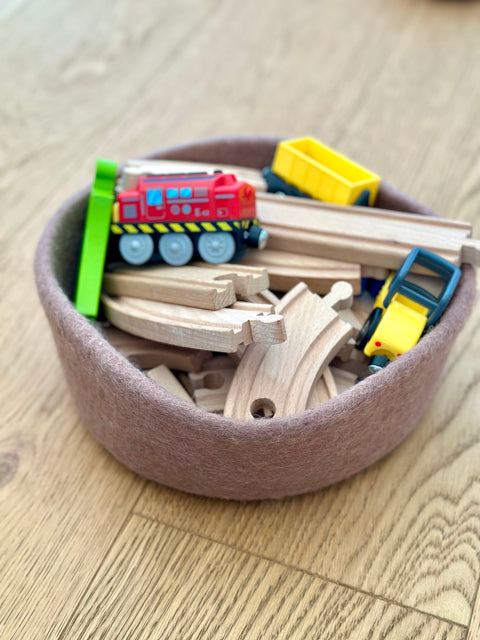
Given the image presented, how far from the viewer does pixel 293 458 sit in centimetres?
66

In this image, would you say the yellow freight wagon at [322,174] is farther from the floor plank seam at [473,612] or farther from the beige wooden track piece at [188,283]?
the floor plank seam at [473,612]

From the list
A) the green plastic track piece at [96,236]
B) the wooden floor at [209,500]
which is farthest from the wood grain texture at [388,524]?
the green plastic track piece at [96,236]

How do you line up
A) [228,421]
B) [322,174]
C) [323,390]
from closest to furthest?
[228,421] → [323,390] → [322,174]

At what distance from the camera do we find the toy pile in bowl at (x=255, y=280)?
2.31ft

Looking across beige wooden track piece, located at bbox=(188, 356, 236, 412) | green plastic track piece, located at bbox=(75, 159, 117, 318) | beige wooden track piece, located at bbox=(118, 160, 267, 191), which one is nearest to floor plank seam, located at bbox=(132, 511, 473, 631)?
beige wooden track piece, located at bbox=(188, 356, 236, 412)

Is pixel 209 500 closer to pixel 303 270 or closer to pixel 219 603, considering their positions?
A: pixel 219 603

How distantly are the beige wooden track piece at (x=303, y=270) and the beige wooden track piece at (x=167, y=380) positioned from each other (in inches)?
5.6

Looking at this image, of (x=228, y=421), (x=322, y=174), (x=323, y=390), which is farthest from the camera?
(x=322, y=174)

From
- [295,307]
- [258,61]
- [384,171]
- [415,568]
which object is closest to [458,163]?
[384,171]

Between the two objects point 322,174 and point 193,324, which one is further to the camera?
point 322,174

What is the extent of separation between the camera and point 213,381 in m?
0.77

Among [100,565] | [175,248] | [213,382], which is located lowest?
[100,565]

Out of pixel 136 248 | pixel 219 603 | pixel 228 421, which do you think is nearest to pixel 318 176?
pixel 136 248

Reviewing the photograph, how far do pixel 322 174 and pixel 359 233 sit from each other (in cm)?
9
